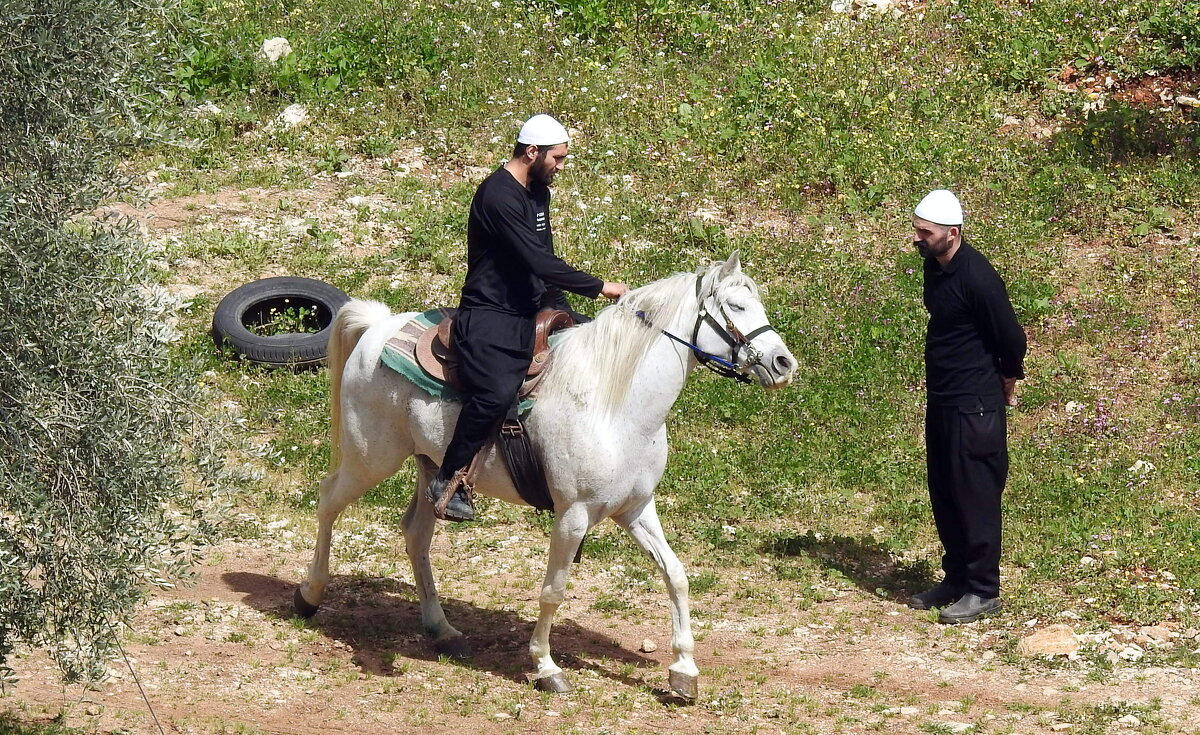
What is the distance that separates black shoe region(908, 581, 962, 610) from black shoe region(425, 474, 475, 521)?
10.5 ft

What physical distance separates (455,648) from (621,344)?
2.20 meters

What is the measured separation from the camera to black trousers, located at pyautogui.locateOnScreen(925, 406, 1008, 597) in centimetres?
853

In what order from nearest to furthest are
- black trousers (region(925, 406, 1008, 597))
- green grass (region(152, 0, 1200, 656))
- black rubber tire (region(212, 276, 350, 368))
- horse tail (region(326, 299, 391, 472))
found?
horse tail (region(326, 299, 391, 472)) < black trousers (region(925, 406, 1008, 597)) < green grass (region(152, 0, 1200, 656)) < black rubber tire (region(212, 276, 350, 368))

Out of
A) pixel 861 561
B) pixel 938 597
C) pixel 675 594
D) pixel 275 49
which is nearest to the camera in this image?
pixel 675 594

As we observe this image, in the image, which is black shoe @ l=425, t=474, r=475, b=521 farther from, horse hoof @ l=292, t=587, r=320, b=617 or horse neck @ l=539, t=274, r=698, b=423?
horse hoof @ l=292, t=587, r=320, b=617

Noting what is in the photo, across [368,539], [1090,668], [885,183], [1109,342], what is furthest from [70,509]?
[885,183]

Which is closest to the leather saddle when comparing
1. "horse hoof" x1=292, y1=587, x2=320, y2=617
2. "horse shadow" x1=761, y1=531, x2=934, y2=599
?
"horse hoof" x1=292, y1=587, x2=320, y2=617

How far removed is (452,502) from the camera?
7.45 meters

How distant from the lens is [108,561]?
5477mm

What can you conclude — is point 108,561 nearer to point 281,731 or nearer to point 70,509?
point 70,509

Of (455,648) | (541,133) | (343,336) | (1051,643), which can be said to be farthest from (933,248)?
(455,648)

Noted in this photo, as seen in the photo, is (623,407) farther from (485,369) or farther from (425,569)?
(425,569)

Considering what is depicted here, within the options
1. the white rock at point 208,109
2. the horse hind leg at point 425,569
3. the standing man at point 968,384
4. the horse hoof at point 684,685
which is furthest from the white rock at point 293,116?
the horse hoof at point 684,685

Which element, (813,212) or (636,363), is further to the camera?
(813,212)
